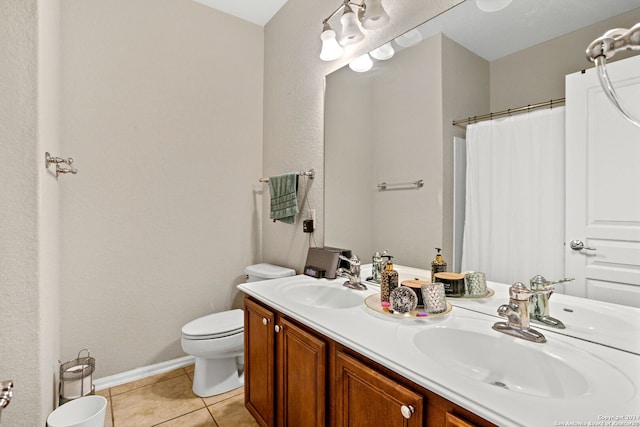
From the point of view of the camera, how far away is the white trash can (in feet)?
4.63

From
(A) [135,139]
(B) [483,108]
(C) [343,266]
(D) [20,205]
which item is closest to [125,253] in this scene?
(A) [135,139]

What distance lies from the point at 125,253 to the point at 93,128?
0.84 m

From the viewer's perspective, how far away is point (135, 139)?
7.09ft

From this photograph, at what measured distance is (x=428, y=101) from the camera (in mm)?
1420

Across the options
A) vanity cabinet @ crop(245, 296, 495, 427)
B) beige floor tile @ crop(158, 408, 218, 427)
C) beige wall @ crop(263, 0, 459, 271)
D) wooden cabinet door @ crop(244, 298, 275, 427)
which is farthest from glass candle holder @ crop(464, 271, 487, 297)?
beige floor tile @ crop(158, 408, 218, 427)

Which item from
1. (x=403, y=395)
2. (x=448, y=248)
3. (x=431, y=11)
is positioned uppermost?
(x=431, y=11)

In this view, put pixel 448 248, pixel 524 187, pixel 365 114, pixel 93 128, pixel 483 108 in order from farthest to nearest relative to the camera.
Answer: pixel 93 128
pixel 365 114
pixel 448 248
pixel 483 108
pixel 524 187

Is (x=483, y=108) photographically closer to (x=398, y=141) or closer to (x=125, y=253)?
(x=398, y=141)

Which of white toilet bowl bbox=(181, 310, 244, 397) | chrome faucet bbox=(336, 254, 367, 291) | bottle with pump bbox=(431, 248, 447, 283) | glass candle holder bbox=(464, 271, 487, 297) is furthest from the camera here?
white toilet bowl bbox=(181, 310, 244, 397)

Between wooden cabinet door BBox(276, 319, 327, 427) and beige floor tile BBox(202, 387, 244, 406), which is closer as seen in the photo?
wooden cabinet door BBox(276, 319, 327, 427)

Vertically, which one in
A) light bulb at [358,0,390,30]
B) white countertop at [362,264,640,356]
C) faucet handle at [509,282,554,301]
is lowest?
white countertop at [362,264,640,356]

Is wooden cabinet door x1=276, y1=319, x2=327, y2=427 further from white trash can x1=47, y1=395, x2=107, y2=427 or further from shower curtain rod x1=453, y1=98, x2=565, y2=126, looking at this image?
shower curtain rod x1=453, y1=98, x2=565, y2=126

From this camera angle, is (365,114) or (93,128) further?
(93,128)

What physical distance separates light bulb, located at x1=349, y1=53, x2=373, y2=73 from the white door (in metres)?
0.99
